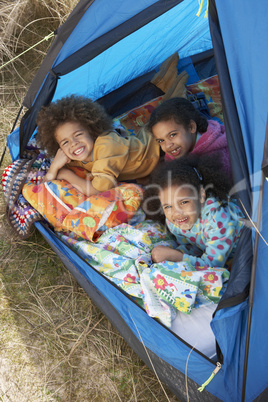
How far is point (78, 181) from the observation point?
8.17 ft

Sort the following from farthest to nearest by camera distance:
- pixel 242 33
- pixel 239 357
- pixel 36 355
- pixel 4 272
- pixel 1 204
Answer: pixel 1 204, pixel 4 272, pixel 36 355, pixel 239 357, pixel 242 33

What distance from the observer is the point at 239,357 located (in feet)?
4.75

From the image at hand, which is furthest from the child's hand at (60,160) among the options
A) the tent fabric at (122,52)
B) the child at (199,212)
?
the child at (199,212)

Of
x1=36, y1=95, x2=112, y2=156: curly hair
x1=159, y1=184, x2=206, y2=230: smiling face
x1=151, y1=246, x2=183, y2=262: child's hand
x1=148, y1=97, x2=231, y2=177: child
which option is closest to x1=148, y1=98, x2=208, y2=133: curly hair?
x1=148, y1=97, x2=231, y2=177: child

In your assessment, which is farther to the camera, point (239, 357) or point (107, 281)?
point (107, 281)

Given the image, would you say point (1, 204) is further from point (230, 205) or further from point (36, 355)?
point (230, 205)

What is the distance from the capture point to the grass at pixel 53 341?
72.8 inches

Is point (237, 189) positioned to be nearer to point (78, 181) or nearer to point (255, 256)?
point (255, 256)

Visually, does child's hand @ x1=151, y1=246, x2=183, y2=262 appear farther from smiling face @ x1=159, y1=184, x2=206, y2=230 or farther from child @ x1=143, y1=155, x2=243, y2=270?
smiling face @ x1=159, y1=184, x2=206, y2=230

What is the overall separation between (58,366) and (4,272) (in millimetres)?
684

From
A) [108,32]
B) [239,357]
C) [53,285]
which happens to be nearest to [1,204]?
[53,285]

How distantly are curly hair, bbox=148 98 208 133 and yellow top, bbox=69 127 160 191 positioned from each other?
0.13 m

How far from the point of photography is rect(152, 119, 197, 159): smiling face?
237cm

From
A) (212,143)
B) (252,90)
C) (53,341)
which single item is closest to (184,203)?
(212,143)
